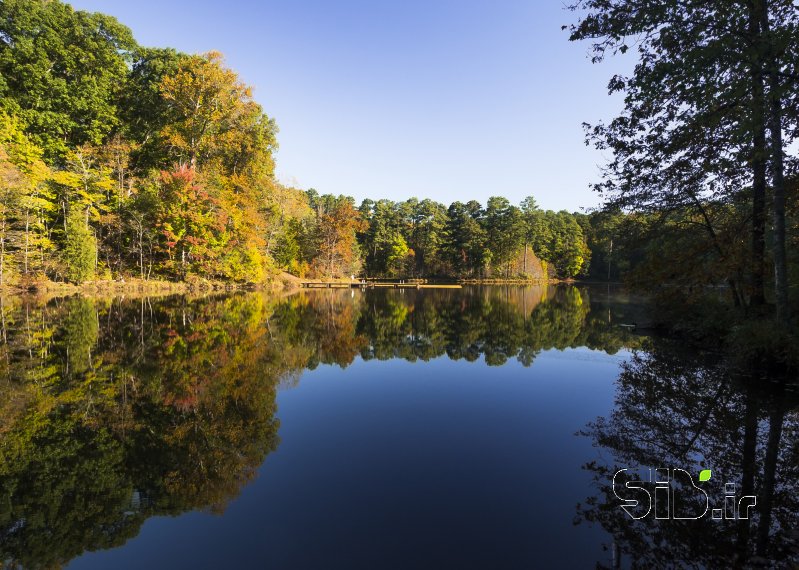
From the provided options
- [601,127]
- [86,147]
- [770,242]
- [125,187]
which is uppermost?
[86,147]

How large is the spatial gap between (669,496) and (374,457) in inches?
126

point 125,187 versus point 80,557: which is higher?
point 125,187

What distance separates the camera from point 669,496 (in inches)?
160

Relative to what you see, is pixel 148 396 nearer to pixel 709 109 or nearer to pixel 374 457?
pixel 374 457

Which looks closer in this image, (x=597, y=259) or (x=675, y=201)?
(x=675, y=201)

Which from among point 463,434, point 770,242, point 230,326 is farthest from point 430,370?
point 770,242

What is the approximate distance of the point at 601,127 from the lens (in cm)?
1226

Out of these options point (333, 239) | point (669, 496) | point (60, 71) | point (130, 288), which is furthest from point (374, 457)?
point (333, 239)

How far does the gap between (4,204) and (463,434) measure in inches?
1185

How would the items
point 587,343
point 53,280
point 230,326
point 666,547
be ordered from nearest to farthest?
point 666,547
point 587,343
point 230,326
point 53,280

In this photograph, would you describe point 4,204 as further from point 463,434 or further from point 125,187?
point 463,434

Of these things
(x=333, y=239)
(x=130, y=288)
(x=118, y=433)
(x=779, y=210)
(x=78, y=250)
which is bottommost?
(x=118, y=433)

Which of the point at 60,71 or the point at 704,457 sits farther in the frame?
the point at 60,71

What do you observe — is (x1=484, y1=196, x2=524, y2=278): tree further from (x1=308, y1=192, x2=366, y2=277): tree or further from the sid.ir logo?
the sid.ir logo
